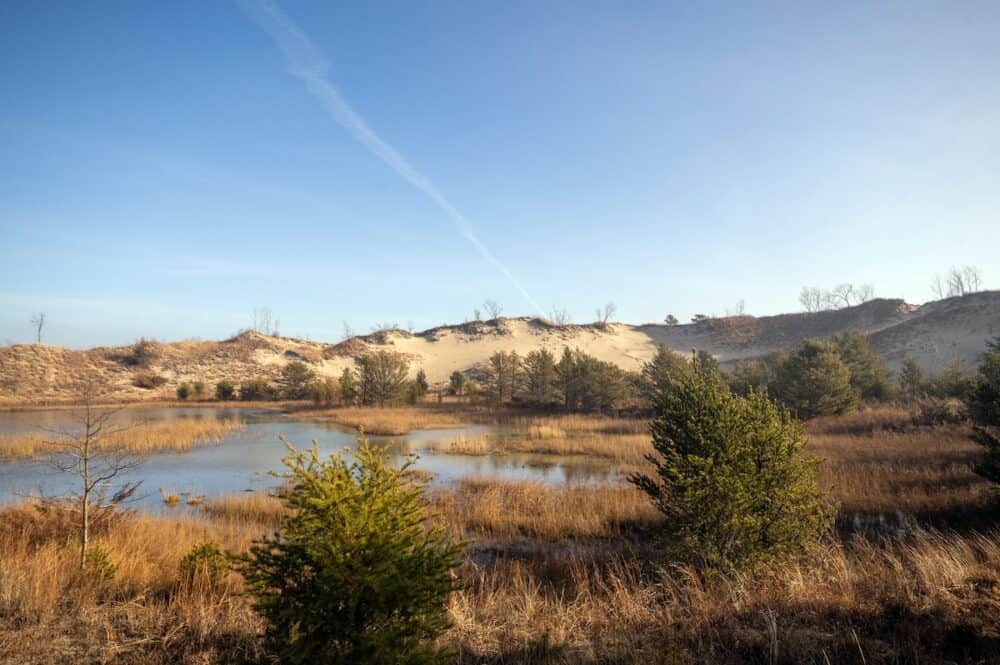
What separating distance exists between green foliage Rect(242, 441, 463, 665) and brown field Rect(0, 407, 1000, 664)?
3.12 ft

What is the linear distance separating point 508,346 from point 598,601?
258 ft

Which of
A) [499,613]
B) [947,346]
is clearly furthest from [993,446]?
[947,346]

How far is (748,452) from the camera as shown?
6.79 metres

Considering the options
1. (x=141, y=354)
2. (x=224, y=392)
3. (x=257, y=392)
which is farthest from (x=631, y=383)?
(x=141, y=354)

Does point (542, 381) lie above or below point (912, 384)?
above

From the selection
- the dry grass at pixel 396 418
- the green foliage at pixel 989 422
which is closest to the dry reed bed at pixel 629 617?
the green foliage at pixel 989 422

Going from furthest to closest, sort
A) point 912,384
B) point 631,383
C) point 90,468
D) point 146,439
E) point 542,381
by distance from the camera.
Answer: point 542,381
point 631,383
point 912,384
point 146,439
point 90,468

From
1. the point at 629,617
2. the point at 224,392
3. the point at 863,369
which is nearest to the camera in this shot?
the point at 629,617

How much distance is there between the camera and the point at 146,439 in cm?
2278

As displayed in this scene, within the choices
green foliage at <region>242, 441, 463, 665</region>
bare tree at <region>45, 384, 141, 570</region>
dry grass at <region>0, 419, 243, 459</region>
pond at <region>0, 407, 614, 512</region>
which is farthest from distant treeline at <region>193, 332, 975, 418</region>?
dry grass at <region>0, 419, 243, 459</region>

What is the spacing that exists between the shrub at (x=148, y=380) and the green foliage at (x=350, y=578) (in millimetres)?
63516

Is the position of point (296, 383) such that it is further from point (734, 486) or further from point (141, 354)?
point (734, 486)

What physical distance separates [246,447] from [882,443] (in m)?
25.4

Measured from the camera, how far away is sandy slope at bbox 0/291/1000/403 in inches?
2042
